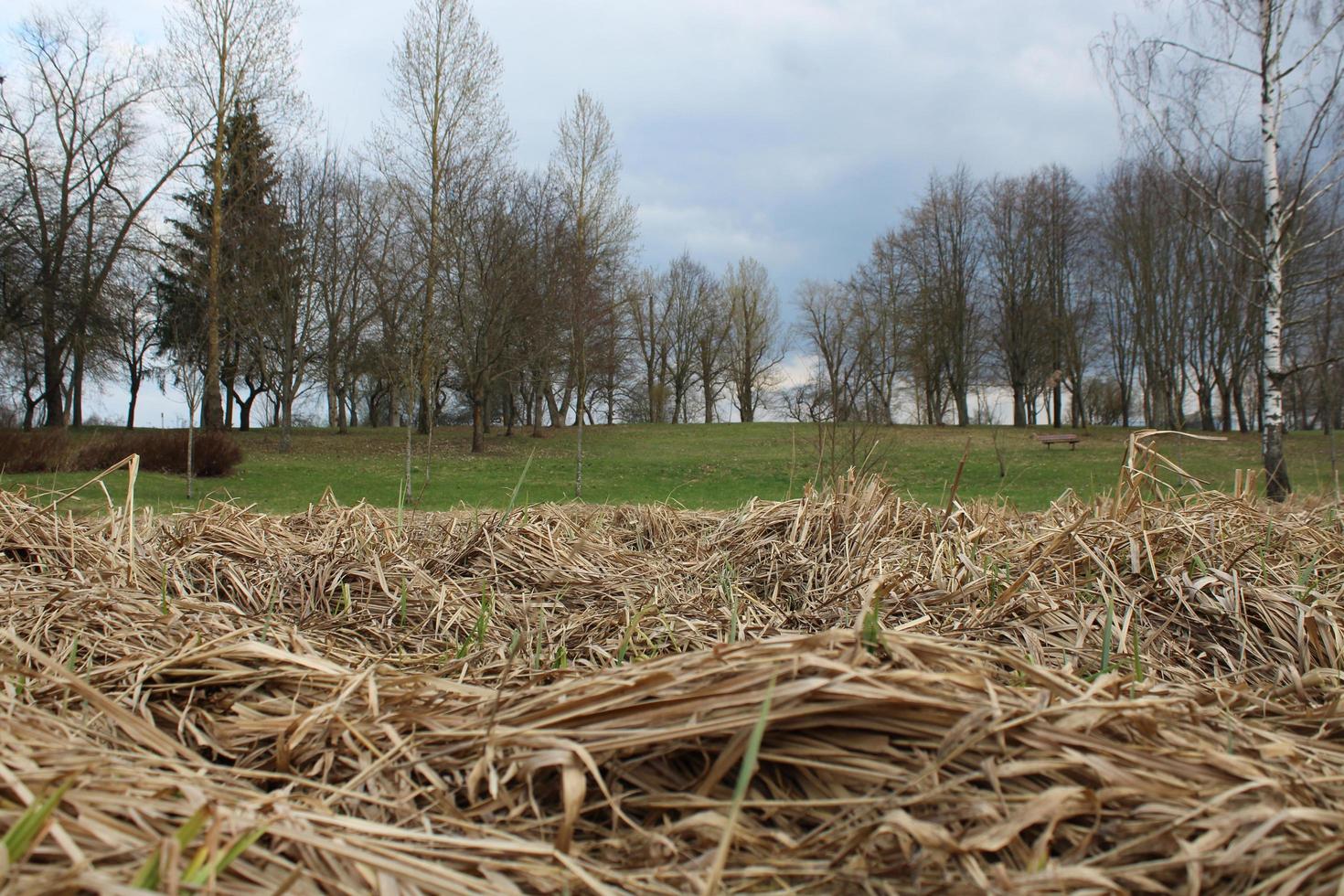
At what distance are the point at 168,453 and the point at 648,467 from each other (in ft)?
41.4

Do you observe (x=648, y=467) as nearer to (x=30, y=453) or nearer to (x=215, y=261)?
(x=30, y=453)

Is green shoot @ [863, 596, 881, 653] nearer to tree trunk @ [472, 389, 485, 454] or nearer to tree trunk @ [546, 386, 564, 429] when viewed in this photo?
tree trunk @ [472, 389, 485, 454]

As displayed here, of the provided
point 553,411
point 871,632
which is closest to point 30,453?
point 871,632

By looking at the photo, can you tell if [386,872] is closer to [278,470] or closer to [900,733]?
[900,733]

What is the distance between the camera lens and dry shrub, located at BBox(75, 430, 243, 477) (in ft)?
52.7

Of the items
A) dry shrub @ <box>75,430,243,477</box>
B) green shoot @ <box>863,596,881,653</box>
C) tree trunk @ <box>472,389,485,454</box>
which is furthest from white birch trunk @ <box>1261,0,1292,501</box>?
tree trunk @ <box>472,389,485,454</box>

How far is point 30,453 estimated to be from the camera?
560 inches

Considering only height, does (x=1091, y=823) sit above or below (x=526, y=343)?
below

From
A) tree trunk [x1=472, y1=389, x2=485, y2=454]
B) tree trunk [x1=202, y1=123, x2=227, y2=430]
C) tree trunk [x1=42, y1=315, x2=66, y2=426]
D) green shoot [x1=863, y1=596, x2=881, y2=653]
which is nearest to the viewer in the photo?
green shoot [x1=863, y1=596, x2=881, y2=653]

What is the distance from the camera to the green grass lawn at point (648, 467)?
13102 mm

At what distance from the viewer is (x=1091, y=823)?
35.6 inches

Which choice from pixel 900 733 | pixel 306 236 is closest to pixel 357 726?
pixel 900 733

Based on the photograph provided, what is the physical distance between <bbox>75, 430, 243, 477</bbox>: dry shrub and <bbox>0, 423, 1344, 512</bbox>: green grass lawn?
1.77ft

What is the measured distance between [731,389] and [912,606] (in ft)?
165
